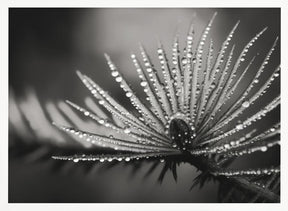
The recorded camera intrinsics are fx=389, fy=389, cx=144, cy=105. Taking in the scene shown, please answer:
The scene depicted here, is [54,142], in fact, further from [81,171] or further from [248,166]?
[248,166]

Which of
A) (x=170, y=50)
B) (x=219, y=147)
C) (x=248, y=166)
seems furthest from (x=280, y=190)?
(x=170, y=50)

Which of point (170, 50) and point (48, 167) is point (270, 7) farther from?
point (48, 167)

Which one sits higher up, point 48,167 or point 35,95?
point 35,95

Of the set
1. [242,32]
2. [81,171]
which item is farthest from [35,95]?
[242,32]

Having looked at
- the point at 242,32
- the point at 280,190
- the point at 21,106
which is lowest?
the point at 280,190

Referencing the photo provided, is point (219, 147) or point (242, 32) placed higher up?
point (242, 32)

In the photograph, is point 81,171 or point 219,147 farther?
point 81,171
